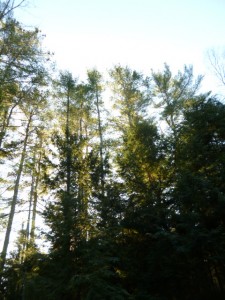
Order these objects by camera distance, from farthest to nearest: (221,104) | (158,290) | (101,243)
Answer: (221,104) < (158,290) < (101,243)

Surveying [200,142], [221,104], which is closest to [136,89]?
[221,104]

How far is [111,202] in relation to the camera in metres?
10.7

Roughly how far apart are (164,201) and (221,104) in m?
5.20

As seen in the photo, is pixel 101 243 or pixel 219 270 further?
pixel 219 270

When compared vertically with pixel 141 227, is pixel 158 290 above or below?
below

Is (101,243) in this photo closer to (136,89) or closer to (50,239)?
(50,239)

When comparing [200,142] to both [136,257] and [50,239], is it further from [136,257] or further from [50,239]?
[50,239]

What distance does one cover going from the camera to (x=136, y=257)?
10188 mm

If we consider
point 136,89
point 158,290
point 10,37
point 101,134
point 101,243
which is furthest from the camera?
point 136,89

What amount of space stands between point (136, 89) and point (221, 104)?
23.6 feet

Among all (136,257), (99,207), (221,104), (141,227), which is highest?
(221,104)

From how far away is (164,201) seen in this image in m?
10.8

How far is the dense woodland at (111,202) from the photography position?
26.7 ft

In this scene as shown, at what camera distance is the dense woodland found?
815cm
